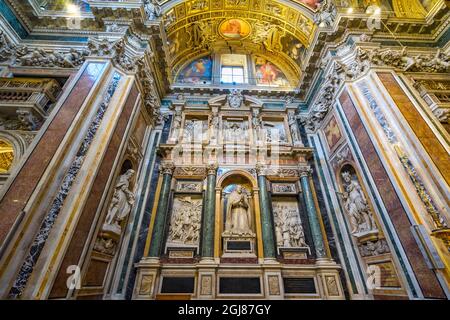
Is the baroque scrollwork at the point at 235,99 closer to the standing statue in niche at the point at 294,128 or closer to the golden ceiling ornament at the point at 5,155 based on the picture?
the standing statue in niche at the point at 294,128

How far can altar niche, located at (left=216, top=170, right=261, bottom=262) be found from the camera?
658 cm

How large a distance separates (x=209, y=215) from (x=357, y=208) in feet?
14.5

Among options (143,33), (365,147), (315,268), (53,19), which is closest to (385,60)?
(365,147)

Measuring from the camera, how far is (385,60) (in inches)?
261

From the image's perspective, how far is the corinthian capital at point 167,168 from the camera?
771 centimetres

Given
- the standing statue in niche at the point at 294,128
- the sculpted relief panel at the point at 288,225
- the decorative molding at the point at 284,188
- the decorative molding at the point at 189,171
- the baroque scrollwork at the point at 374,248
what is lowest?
the baroque scrollwork at the point at 374,248

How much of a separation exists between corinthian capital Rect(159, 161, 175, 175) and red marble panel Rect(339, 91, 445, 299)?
608 centimetres

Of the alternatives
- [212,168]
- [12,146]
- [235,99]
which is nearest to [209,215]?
[212,168]

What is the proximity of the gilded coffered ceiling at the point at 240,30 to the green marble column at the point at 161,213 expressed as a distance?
197 inches

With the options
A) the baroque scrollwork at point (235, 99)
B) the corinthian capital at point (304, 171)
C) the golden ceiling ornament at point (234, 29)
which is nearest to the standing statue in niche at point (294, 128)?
the corinthian capital at point (304, 171)

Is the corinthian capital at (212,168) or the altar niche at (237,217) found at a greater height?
the corinthian capital at (212,168)
